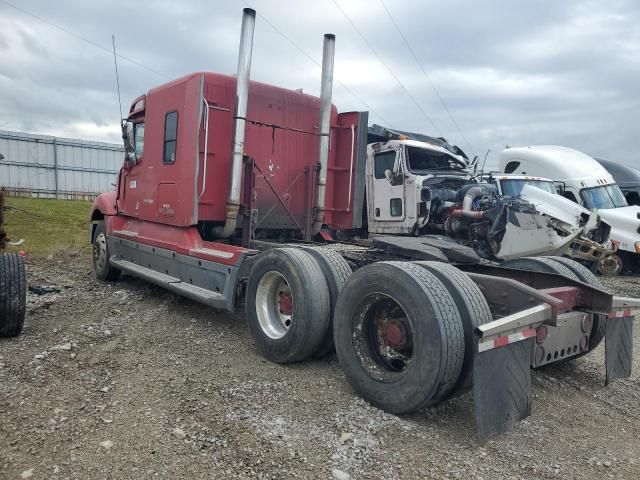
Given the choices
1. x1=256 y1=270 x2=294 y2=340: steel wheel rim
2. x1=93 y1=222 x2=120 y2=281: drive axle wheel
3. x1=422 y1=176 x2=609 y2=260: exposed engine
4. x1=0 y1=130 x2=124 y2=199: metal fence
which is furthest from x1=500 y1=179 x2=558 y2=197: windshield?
x1=0 y1=130 x2=124 y2=199: metal fence

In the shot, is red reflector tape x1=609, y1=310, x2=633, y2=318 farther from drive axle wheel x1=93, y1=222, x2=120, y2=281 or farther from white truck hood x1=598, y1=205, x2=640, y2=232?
white truck hood x1=598, y1=205, x2=640, y2=232

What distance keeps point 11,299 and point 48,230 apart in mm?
10868

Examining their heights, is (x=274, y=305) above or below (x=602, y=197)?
below

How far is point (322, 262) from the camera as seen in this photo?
14.3ft

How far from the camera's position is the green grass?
440 inches

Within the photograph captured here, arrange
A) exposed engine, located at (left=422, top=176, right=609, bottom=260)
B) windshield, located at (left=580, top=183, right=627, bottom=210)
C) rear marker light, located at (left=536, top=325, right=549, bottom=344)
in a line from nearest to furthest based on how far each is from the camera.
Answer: rear marker light, located at (left=536, top=325, right=549, bottom=344) → exposed engine, located at (left=422, top=176, right=609, bottom=260) → windshield, located at (left=580, top=183, right=627, bottom=210)

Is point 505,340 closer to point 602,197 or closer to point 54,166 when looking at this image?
point 602,197

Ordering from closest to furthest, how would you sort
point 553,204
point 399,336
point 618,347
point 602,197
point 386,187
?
point 399,336 → point 618,347 → point 553,204 → point 386,187 → point 602,197

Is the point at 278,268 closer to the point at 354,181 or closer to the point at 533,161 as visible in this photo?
the point at 354,181

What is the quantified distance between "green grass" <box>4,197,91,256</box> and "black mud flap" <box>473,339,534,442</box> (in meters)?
10.0

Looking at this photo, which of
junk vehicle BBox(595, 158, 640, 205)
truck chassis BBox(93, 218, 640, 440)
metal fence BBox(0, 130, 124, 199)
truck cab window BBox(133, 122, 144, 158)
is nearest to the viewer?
truck chassis BBox(93, 218, 640, 440)

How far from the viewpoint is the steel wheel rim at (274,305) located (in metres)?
4.50

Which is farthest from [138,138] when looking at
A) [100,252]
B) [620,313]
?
[620,313]

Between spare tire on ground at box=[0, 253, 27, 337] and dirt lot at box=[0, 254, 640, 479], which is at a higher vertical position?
spare tire on ground at box=[0, 253, 27, 337]
